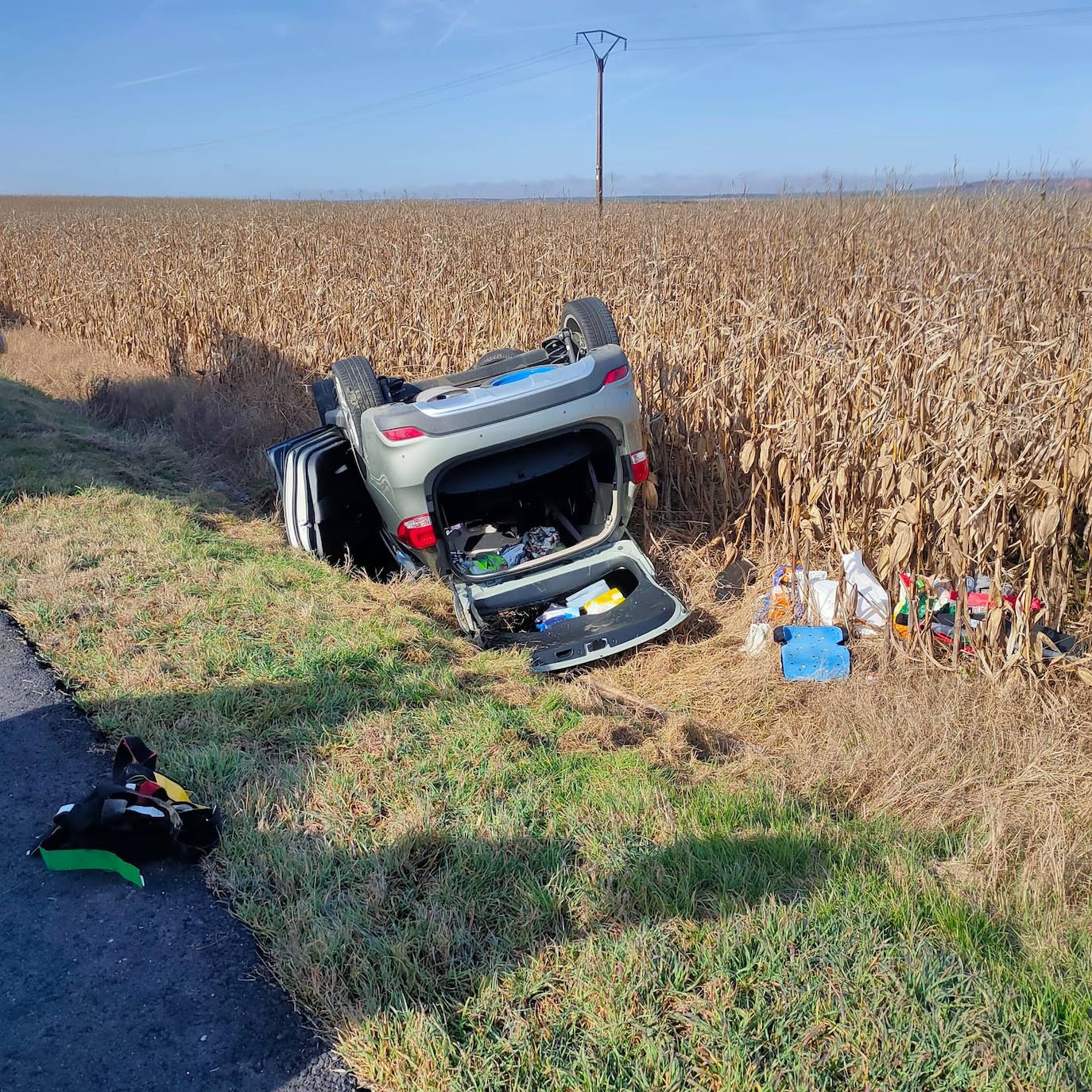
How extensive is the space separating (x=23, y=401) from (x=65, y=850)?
7.83 meters

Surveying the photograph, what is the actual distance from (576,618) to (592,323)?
189cm

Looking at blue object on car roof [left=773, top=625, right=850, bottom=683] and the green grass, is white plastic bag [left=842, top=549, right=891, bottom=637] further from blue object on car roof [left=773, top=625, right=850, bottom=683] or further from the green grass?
the green grass

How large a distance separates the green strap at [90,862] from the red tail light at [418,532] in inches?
90.3

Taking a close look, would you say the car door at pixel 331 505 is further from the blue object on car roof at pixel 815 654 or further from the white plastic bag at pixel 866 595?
the white plastic bag at pixel 866 595

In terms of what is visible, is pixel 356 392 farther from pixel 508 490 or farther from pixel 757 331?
pixel 757 331

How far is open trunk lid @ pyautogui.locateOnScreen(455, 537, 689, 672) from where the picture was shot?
4.58 metres

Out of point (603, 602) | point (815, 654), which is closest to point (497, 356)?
point (603, 602)

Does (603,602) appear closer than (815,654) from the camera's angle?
No

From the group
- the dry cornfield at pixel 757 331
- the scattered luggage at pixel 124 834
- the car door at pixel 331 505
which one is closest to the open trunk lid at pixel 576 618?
the dry cornfield at pixel 757 331

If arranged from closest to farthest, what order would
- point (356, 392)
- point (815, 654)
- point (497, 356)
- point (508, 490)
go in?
point (815, 654), point (356, 392), point (508, 490), point (497, 356)

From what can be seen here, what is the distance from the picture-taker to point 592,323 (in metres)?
5.62

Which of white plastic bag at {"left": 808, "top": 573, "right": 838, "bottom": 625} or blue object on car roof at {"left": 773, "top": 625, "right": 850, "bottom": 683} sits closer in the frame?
blue object on car roof at {"left": 773, "top": 625, "right": 850, "bottom": 683}

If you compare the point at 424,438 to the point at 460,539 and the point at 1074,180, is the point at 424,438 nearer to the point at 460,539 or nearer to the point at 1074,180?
the point at 460,539

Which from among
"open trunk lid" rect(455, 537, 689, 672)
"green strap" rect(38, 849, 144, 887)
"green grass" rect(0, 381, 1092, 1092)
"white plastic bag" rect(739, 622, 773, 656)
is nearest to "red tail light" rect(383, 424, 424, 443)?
"open trunk lid" rect(455, 537, 689, 672)
